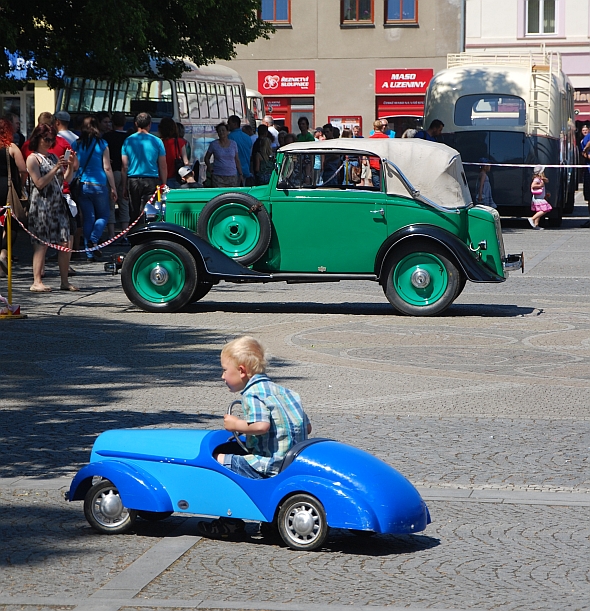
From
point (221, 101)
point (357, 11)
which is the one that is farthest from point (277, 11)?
point (221, 101)

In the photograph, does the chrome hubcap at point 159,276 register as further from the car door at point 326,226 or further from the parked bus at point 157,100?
the parked bus at point 157,100

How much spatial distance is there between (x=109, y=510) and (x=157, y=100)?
2200cm

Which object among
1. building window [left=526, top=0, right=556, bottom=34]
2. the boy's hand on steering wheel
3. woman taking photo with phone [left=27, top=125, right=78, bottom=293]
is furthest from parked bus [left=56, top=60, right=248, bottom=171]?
building window [left=526, top=0, right=556, bottom=34]

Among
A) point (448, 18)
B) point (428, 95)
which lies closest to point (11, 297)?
point (428, 95)

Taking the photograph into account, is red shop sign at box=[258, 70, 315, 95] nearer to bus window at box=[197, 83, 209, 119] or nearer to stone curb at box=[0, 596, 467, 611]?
bus window at box=[197, 83, 209, 119]

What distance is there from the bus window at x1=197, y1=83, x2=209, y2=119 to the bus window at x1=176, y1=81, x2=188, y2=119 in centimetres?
115

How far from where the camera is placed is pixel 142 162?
1723 cm

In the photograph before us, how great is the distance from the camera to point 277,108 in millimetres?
48406

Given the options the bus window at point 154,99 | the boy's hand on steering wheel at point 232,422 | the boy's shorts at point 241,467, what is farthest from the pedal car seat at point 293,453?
the bus window at point 154,99

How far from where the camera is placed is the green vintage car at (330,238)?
12422mm

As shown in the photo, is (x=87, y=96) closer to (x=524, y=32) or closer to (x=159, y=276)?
(x=159, y=276)

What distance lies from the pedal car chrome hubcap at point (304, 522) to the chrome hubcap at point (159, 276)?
7.67m

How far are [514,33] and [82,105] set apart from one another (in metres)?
27.8

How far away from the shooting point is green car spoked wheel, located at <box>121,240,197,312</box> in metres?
12.5
